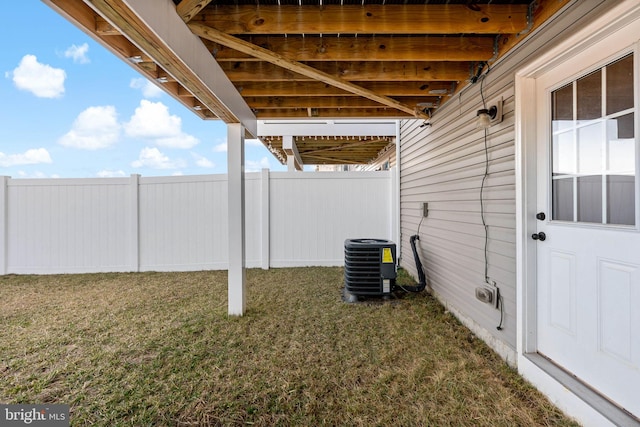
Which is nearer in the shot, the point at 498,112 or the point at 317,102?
the point at 498,112

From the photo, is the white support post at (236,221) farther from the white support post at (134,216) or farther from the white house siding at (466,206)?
the white support post at (134,216)

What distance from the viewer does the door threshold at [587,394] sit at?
1.33m

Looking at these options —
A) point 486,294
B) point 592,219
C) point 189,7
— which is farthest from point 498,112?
point 189,7

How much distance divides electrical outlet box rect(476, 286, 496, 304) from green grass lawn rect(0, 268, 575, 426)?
16.4 inches

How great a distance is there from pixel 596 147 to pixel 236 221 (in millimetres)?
2969

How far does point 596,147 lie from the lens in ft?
5.06

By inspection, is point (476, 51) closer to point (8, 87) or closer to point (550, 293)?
point (550, 293)

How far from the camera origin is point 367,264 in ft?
11.5

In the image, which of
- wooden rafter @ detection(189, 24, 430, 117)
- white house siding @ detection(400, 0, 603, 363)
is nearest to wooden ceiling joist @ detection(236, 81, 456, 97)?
wooden rafter @ detection(189, 24, 430, 117)

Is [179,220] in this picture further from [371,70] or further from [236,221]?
[371,70]

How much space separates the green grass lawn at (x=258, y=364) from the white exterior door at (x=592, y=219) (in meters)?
0.43

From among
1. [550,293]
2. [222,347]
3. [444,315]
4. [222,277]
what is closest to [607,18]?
[550,293]

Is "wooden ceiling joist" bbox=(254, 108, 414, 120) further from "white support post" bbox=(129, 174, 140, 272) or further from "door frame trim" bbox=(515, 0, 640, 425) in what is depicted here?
"white support post" bbox=(129, 174, 140, 272)

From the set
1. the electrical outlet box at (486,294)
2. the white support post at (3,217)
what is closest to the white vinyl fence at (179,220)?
the white support post at (3,217)
